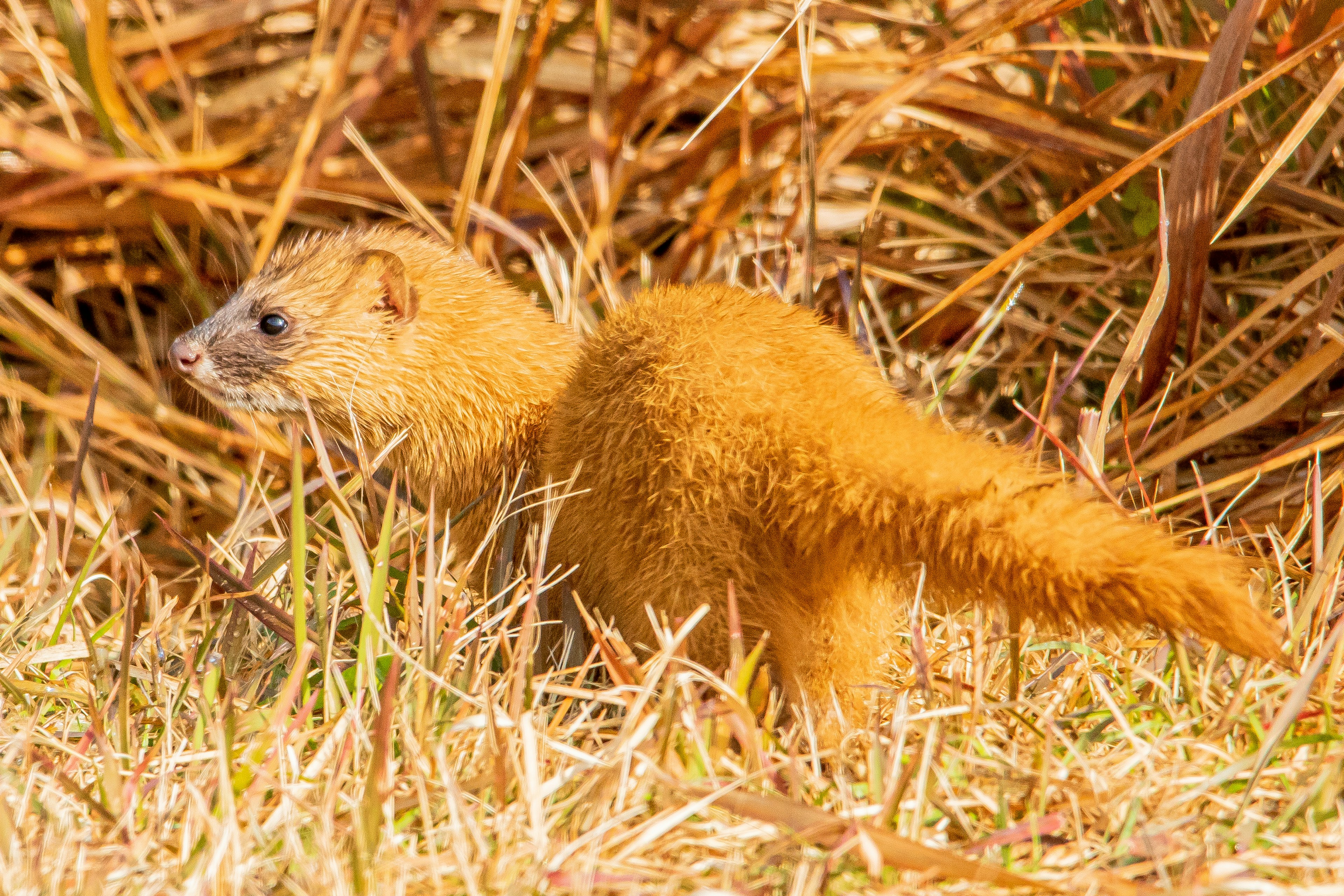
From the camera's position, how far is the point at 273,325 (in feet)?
5.98

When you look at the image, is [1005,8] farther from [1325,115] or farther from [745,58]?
[745,58]

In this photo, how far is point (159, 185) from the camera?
2.46 m

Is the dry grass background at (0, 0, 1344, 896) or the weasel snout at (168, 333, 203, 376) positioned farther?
the weasel snout at (168, 333, 203, 376)

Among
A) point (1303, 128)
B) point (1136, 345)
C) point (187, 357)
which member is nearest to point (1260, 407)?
point (1136, 345)

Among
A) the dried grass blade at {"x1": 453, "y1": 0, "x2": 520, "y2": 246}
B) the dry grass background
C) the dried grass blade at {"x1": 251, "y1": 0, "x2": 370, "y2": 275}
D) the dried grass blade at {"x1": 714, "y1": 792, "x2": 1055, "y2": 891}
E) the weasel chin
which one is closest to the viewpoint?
the dried grass blade at {"x1": 714, "y1": 792, "x2": 1055, "y2": 891}

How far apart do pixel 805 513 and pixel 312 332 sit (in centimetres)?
87

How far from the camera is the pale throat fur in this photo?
5.68 feet

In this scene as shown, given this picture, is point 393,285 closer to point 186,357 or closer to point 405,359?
point 405,359

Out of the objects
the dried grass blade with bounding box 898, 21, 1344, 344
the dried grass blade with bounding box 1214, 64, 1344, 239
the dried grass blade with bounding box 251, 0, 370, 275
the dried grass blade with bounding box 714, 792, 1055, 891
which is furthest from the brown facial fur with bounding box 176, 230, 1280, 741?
the dried grass blade with bounding box 1214, 64, 1344, 239

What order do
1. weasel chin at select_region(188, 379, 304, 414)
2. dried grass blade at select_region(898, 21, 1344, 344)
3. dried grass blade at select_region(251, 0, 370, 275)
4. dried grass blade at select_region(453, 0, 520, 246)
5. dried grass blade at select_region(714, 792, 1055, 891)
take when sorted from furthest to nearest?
dried grass blade at select_region(251, 0, 370, 275)
dried grass blade at select_region(453, 0, 520, 246)
weasel chin at select_region(188, 379, 304, 414)
dried grass blade at select_region(898, 21, 1344, 344)
dried grass blade at select_region(714, 792, 1055, 891)

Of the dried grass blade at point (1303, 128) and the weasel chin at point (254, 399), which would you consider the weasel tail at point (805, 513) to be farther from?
the dried grass blade at point (1303, 128)

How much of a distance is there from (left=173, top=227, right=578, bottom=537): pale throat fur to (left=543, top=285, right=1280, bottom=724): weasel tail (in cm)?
19

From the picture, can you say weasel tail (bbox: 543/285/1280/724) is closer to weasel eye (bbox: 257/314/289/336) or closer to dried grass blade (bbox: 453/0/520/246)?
weasel eye (bbox: 257/314/289/336)

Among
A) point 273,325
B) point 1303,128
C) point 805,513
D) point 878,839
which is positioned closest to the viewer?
point 878,839
